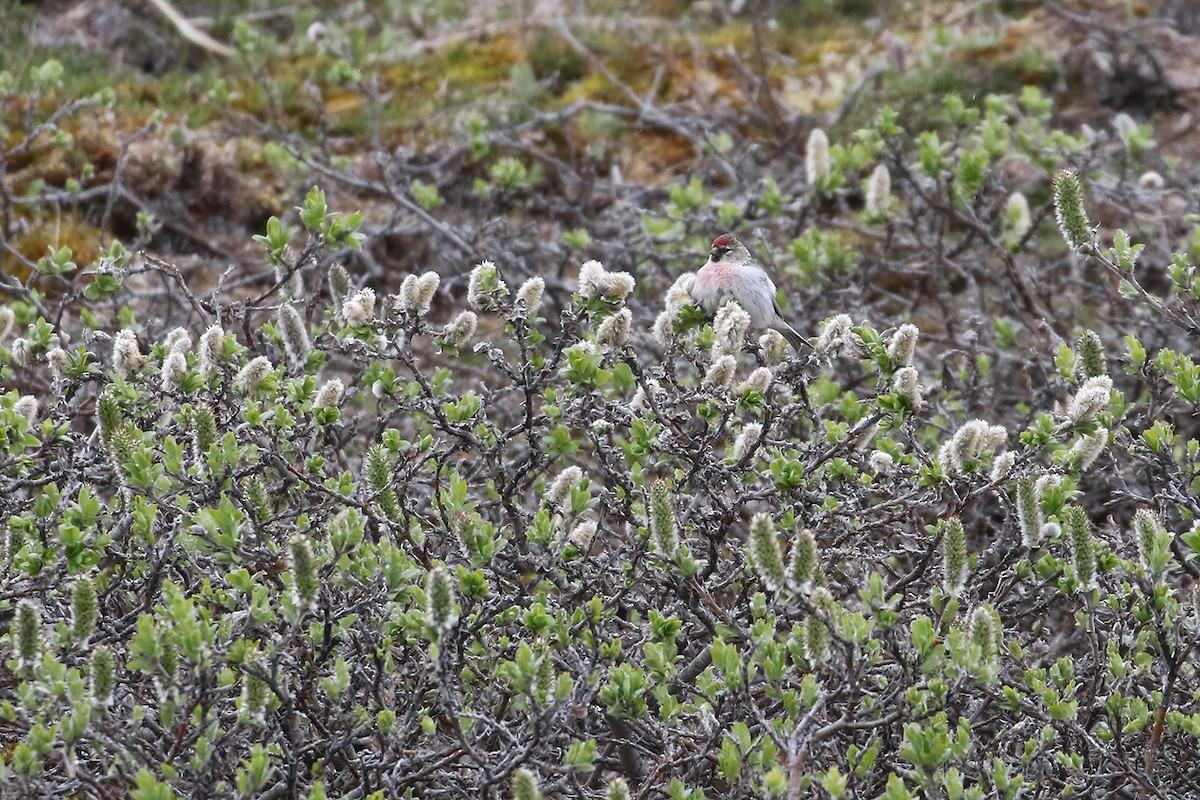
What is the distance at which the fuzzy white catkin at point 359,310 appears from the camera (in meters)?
3.42

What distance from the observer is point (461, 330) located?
3.54 m

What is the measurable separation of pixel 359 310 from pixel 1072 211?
2.00m

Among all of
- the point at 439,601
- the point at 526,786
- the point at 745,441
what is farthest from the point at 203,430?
the point at 745,441

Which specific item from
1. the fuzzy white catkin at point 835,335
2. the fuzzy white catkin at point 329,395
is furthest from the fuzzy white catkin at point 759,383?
the fuzzy white catkin at point 329,395

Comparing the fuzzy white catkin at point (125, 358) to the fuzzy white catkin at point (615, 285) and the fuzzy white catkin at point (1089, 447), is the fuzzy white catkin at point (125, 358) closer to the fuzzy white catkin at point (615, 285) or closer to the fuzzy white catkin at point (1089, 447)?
the fuzzy white catkin at point (615, 285)

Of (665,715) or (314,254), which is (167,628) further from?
(314,254)

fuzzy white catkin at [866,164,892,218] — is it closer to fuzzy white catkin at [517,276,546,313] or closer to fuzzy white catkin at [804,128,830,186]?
fuzzy white catkin at [804,128,830,186]

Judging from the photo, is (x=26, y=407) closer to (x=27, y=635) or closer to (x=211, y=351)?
(x=211, y=351)

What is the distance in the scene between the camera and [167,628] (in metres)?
2.59

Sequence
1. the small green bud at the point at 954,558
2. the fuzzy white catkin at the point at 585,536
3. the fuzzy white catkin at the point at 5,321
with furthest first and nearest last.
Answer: the fuzzy white catkin at the point at 5,321, the fuzzy white catkin at the point at 585,536, the small green bud at the point at 954,558

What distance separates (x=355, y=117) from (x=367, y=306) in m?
4.51

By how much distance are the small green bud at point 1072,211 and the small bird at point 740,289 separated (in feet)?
2.66

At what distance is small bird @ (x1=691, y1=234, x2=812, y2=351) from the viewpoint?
3971 mm

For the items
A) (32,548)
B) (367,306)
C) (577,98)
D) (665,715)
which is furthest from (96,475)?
(577,98)
